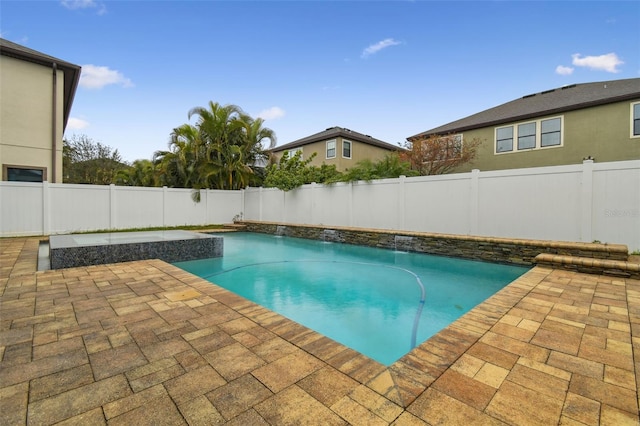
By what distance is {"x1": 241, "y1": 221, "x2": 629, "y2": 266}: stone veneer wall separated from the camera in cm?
586

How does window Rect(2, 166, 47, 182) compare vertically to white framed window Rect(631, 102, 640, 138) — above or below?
below

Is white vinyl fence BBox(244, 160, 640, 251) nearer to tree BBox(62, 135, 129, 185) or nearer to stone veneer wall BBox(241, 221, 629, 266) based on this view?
stone veneer wall BBox(241, 221, 629, 266)

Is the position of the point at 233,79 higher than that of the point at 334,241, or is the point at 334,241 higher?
the point at 233,79

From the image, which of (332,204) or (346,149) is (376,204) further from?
(346,149)

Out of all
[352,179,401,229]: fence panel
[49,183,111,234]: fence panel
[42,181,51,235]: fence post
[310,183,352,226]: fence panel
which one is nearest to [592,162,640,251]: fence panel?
[352,179,401,229]: fence panel

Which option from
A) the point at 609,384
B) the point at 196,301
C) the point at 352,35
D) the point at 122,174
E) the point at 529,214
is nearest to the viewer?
the point at 609,384

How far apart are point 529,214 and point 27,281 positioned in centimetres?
991

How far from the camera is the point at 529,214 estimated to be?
747 centimetres

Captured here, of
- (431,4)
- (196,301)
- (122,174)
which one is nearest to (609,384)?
(196,301)

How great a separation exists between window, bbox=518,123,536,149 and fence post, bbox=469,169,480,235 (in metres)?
7.20

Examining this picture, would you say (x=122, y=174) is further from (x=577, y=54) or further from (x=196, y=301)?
(x=577, y=54)

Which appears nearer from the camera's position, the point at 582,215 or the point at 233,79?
the point at 582,215

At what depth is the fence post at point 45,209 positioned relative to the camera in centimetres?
1070

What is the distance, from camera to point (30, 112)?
1087 cm
